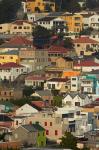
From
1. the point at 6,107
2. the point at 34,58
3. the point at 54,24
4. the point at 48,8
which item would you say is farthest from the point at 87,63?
the point at 48,8

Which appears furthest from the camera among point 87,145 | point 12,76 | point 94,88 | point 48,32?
point 48,32

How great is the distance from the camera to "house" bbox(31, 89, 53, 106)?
46334mm

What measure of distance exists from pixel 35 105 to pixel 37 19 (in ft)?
63.3

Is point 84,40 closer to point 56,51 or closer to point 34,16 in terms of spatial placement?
point 56,51

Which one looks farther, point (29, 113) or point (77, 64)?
point (77, 64)

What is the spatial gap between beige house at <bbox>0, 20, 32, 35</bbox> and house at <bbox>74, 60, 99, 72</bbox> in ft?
26.1

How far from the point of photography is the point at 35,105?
4434cm

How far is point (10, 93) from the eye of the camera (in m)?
47.7

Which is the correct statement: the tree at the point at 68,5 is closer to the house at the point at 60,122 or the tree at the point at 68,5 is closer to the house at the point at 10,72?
the house at the point at 10,72

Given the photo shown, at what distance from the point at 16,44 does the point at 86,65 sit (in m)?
5.34

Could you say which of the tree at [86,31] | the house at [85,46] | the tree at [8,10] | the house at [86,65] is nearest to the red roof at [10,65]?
the house at [86,65]

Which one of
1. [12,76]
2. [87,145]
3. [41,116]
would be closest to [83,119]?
[41,116]

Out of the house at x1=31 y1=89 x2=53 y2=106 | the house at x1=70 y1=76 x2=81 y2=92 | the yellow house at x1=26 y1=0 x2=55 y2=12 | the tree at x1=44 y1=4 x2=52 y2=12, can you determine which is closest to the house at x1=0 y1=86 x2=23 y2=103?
the house at x1=31 y1=89 x2=53 y2=106

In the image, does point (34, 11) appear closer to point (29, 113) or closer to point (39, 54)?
point (39, 54)
